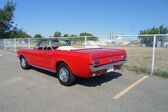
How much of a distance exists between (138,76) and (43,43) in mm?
3942

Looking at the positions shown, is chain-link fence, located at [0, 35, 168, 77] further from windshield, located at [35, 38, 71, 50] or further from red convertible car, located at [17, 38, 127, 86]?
red convertible car, located at [17, 38, 127, 86]

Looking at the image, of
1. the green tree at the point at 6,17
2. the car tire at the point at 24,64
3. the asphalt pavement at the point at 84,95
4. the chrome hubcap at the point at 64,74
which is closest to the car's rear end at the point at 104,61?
the asphalt pavement at the point at 84,95

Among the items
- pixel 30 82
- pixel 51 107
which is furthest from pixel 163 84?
pixel 30 82

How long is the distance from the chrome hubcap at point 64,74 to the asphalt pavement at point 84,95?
258 millimetres

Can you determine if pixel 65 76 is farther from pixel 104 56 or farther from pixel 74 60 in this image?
pixel 104 56

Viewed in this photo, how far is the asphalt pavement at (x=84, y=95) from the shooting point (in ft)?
12.8

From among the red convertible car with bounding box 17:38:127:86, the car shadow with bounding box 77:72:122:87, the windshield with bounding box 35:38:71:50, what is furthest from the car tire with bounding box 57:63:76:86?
the windshield with bounding box 35:38:71:50

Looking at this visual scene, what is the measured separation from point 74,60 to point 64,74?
83cm

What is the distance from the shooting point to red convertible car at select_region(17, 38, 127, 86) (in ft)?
15.7

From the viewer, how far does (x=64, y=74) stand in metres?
5.64

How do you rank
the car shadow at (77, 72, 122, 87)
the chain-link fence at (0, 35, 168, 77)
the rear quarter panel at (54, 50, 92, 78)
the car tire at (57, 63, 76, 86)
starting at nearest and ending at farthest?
the rear quarter panel at (54, 50, 92, 78), the car tire at (57, 63, 76, 86), the car shadow at (77, 72, 122, 87), the chain-link fence at (0, 35, 168, 77)

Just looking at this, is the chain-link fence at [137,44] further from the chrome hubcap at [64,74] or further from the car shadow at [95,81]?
the chrome hubcap at [64,74]

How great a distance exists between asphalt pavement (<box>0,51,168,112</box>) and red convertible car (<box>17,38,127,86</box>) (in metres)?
0.46

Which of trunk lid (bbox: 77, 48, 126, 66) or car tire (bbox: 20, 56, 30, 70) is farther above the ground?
trunk lid (bbox: 77, 48, 126, 66)
